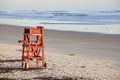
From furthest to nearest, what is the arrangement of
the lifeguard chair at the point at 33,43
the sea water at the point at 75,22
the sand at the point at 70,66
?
the sea water at the point at 75,22 < the lifeguard chair at the point at 33,43 < the sand at the point at 70,66

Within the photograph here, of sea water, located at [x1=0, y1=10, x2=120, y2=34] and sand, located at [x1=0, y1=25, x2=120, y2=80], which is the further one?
sea water, located at [x1=0, y1=10, x2=120, y2=34]

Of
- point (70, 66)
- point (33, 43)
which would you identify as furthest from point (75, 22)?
point (33, 43)

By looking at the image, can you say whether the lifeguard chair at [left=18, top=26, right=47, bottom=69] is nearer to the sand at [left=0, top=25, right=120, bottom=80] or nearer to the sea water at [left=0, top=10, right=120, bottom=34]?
the sand at [left=0, top=25, right=120, bottom=80]

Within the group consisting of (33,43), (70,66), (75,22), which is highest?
(75,22)

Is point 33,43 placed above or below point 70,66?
above

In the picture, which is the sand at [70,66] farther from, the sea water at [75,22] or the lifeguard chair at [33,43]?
the sea water at [75,22]

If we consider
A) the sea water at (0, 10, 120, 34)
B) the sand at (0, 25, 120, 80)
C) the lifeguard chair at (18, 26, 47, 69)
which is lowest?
the sand at (0, 25, 120, 80)

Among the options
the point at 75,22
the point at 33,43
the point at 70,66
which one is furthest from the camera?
the point at 75,22

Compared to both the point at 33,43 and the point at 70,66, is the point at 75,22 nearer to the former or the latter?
the point at 70,66

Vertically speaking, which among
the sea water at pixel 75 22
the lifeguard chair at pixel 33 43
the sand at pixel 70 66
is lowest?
the sand at pixel 70 66

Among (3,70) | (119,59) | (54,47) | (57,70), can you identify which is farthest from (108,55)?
(3,70)

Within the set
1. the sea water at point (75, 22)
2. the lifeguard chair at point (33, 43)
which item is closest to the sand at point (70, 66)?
the lifeguard chair at point (33, 43)

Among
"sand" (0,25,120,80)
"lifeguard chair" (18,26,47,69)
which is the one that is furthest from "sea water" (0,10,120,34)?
"lifeguard chair" (18,26,47,69)

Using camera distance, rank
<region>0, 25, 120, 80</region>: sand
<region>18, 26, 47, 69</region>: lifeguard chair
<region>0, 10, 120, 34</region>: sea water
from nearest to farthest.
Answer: <region>0, 25, 120, 80</region>: sand < <region>18, 26, 47, 69</region>: lifeguard chair < <region>0, 10, 120, 34</region>: sea water
